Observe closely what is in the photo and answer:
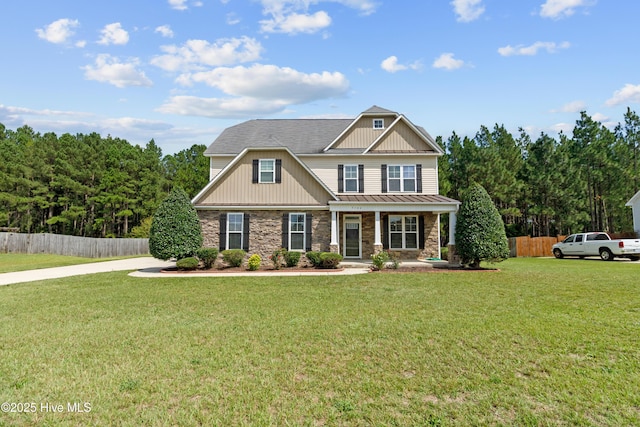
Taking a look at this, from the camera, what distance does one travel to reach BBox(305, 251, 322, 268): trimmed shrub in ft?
51.1

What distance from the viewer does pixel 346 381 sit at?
4082 millimetres

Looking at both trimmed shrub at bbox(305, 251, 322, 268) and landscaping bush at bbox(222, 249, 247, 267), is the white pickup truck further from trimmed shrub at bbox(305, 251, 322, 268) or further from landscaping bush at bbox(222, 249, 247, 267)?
landscaping bush at bbox(222, 249, 247, 267)

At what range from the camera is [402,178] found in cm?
1991

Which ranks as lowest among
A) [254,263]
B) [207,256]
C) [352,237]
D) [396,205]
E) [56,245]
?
[254,263]

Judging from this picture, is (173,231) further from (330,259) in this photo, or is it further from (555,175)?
(555,175)

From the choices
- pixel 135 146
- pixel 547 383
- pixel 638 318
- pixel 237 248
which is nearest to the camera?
pixel 547 383

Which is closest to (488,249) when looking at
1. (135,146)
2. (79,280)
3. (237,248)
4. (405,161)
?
(405,161)

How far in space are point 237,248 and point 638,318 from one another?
14493 mm

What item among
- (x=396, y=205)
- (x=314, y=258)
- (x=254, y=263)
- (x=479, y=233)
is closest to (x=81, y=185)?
(x=254, y=263)

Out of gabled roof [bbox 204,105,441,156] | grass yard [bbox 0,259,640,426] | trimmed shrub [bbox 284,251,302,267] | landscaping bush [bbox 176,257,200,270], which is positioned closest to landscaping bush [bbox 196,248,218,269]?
landscaping bush [bbox 176,257,200,270]

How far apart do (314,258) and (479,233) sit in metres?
6.91

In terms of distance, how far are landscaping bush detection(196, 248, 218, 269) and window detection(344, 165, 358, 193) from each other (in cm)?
808

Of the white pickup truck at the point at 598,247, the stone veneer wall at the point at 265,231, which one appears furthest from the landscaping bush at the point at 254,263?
the white pickup truck at the point at 598,247

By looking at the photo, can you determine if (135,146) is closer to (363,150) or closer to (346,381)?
(363,150)
